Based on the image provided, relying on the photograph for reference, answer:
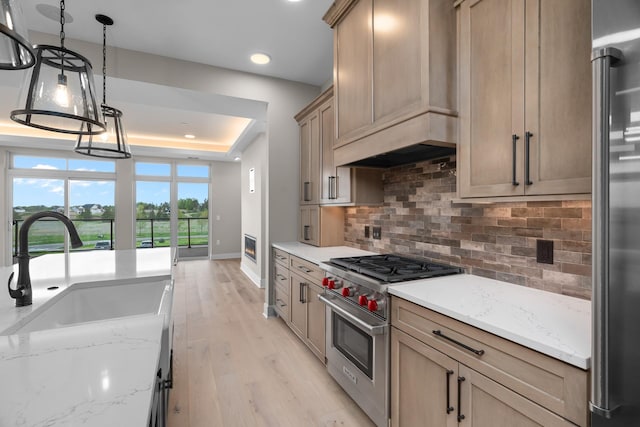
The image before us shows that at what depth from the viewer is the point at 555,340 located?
0.99 m

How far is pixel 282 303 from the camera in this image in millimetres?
3389

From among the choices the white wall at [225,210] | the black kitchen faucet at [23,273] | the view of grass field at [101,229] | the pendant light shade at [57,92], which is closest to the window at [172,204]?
the view of grass field at [101,229]

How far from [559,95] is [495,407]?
1.23 meters

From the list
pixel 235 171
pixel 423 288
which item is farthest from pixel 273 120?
pixel 235 171

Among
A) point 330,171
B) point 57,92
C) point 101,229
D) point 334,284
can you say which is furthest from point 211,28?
point 101,229

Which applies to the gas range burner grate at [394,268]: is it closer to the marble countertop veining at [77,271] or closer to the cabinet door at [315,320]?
the cabinet door at [315,320]

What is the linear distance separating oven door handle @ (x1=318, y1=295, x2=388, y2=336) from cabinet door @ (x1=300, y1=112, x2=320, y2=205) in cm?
138

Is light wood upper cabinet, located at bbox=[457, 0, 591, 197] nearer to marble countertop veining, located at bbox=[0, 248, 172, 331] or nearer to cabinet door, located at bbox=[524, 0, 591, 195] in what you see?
cabinet door, located at bbox=[524, 0, 591, 195]

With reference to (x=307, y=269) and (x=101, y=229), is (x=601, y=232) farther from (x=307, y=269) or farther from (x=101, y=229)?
(x=101, y=229)

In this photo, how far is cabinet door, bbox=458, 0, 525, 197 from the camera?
4.38 feet

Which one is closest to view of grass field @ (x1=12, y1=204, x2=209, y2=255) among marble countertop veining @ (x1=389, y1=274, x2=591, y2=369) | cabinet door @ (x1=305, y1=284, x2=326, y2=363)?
cabinet door @ (x1=305, y1=284, x2=326, y2=363)

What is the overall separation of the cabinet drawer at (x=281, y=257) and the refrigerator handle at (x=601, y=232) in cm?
258

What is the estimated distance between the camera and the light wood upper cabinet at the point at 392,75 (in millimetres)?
1597

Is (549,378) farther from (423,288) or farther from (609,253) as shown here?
(423,288)
